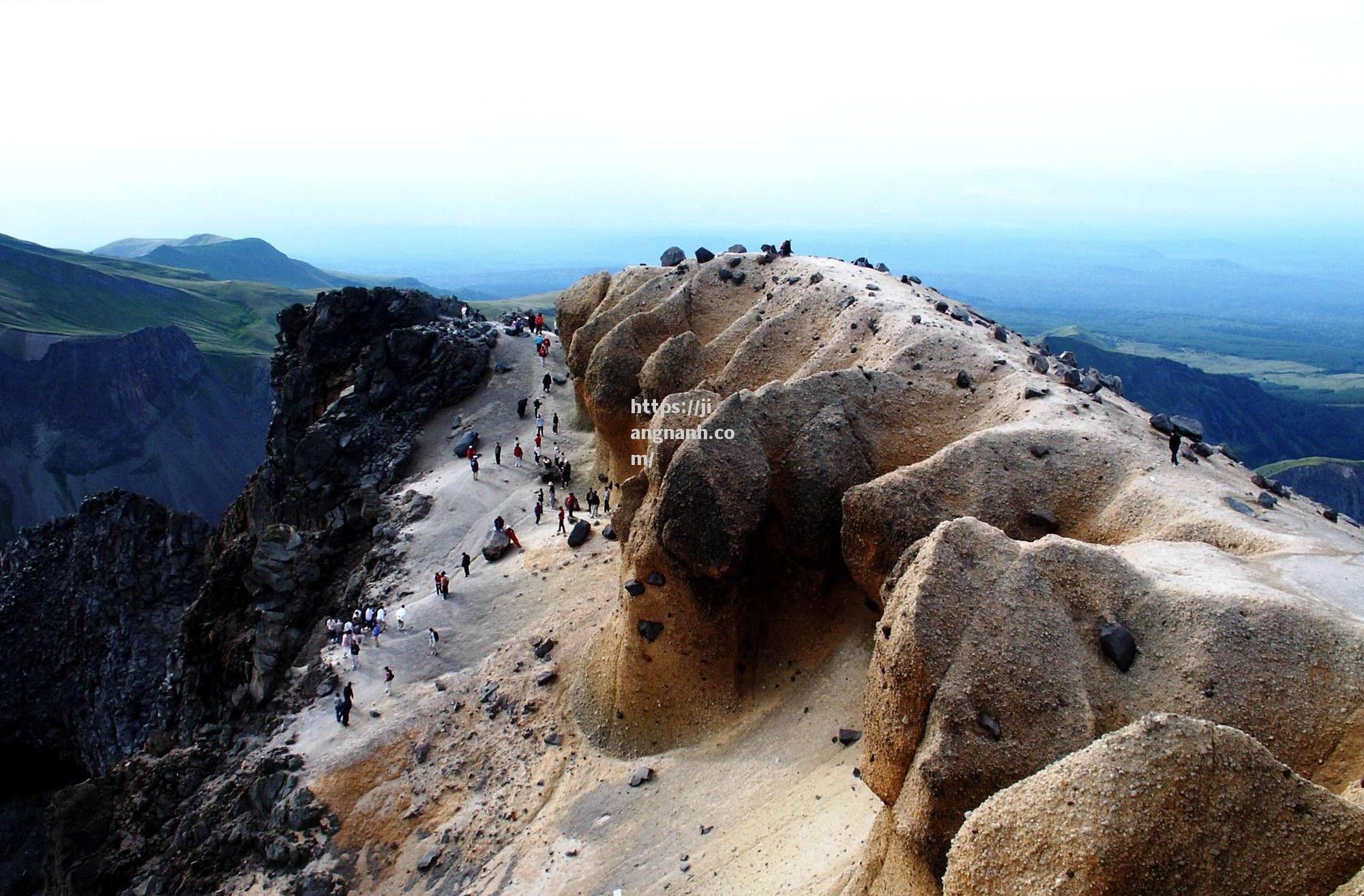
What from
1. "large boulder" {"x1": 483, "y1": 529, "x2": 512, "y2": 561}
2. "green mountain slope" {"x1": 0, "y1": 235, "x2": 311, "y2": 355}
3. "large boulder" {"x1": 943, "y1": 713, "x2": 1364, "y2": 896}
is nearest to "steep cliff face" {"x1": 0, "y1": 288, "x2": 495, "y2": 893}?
"large boulder" {"x1": 483, "y1": 529, "x2": 512, "y2": 561}

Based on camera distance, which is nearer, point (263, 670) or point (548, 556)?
point (263, 670)

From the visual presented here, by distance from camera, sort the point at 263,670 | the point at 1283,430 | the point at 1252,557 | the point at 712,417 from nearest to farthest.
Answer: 1. the point at 1252,557
2. the point at 712,417
3. the point at 263,670
4. the point at 1283,430

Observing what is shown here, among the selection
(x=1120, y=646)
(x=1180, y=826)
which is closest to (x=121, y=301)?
(x=1120, y=646)

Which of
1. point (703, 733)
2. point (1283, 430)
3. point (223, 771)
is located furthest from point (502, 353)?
point (1283, 430)

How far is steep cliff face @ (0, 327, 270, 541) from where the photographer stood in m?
83.2

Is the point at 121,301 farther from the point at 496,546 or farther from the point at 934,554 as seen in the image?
the point at 934,554

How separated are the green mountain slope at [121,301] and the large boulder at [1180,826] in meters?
116

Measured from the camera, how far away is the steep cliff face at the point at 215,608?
1077 inches

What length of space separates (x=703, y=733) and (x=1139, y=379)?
154439mm

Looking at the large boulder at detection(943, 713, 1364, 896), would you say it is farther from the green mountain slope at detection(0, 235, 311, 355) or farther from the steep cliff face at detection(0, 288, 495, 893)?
the green mountain slope at detection(0, 235, 311, 355)

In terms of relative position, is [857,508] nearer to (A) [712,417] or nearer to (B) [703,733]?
(A) [712,417]

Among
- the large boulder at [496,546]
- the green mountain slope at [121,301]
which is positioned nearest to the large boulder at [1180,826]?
the large boulder at [496,546]

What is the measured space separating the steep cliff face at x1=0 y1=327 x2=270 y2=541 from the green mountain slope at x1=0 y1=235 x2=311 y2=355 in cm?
835

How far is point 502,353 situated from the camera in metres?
52.8
